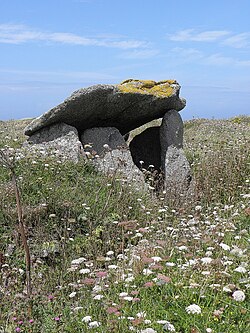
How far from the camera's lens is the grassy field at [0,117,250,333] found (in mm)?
4363

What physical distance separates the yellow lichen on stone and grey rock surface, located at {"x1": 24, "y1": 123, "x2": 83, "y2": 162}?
1.51 m

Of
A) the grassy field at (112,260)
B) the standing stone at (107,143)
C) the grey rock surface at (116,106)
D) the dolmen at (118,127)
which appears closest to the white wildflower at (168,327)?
the grassy field at (112,260)

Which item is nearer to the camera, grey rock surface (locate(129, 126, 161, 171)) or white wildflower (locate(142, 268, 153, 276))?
white wildflower (locate(142, 268, 153, 276))

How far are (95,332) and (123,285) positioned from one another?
2.74 ft

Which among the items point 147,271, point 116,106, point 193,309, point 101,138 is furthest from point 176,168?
point 193,309

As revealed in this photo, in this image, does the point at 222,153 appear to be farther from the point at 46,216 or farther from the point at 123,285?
the point at 123,285

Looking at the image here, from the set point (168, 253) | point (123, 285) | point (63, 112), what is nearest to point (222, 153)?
point (63, 112)

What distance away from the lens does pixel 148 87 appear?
38.9 ft

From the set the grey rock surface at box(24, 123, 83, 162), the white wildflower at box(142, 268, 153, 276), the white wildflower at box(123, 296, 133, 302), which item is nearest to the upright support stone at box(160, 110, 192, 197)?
the grey rock surface at box(24, 123, 83, 162)

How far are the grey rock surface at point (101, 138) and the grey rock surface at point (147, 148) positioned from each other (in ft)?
4.38

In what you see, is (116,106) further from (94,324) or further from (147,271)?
(94,324)

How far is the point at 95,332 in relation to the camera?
13.9ft

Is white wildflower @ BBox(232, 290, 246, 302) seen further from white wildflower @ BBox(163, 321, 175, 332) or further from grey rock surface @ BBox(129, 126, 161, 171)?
grey rock surface @ BBox(129, 126, 161, 171)

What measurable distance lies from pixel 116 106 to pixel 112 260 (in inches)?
213
